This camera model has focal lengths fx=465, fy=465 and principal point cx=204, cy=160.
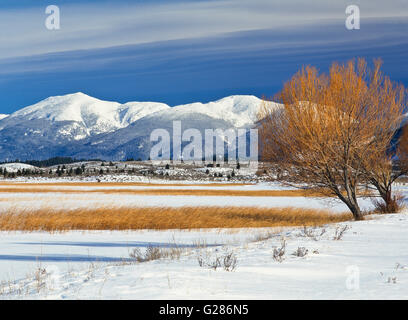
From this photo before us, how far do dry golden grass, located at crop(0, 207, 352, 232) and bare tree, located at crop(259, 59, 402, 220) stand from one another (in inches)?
99.9

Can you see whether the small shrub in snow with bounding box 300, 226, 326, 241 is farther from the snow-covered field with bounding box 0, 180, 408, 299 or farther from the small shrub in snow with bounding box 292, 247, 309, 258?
the small shrub in snow with bounding box 292, 247, 309, 258

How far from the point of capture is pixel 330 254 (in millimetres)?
10828

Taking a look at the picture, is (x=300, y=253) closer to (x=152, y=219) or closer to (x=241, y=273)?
(x=241, y=273)

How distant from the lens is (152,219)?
2594 cm

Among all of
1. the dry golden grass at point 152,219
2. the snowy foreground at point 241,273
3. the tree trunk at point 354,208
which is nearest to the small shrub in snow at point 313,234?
the snowy foreground at point 241,273

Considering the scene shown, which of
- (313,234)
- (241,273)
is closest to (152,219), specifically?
(313,234)

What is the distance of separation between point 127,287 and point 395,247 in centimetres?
789

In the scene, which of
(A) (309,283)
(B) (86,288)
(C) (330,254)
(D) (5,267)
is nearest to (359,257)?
(C) (330,254)

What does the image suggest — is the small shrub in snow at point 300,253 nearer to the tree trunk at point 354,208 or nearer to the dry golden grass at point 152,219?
the dry golden grass at point 152,219

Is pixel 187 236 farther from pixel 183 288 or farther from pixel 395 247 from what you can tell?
pixel 183 288

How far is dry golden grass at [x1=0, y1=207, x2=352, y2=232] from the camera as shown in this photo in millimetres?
23453

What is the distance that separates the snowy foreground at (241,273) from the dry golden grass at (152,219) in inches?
319

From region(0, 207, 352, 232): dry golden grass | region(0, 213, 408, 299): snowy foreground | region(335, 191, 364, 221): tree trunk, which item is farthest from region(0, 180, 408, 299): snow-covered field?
region(0, 207, 352, 232): dry golden grass
